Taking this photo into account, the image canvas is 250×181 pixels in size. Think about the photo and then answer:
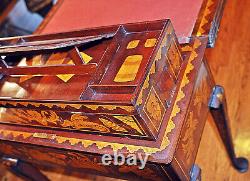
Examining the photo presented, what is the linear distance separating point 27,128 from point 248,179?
1.00 meters

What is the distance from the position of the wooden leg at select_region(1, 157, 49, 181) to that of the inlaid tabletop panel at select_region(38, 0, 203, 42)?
0.61m

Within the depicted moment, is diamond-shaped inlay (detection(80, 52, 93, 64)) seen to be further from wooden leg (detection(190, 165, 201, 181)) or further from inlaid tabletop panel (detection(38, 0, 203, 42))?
wooden leg (detection(190, 165, 201, 181))

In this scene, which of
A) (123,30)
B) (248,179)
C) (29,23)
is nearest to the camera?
(123,30)

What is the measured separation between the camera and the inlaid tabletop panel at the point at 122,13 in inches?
47.5

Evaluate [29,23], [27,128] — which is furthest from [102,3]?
[29,23]

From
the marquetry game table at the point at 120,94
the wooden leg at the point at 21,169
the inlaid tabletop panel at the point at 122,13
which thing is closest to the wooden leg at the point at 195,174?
the marquetry game table at the point at 120,94

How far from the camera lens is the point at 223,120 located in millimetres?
1348

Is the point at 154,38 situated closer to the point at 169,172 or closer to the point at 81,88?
the point at 81,88

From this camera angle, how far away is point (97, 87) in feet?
3.09

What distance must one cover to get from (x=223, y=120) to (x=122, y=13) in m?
0.61

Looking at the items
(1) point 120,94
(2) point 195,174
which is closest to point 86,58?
(1) point 120,94

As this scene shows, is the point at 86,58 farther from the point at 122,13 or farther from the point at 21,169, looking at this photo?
the point at 21,169

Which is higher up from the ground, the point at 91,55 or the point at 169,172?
the point at 91,55

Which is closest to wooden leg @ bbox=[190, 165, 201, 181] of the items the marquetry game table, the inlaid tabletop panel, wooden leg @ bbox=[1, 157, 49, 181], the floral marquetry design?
the marquetry game table
